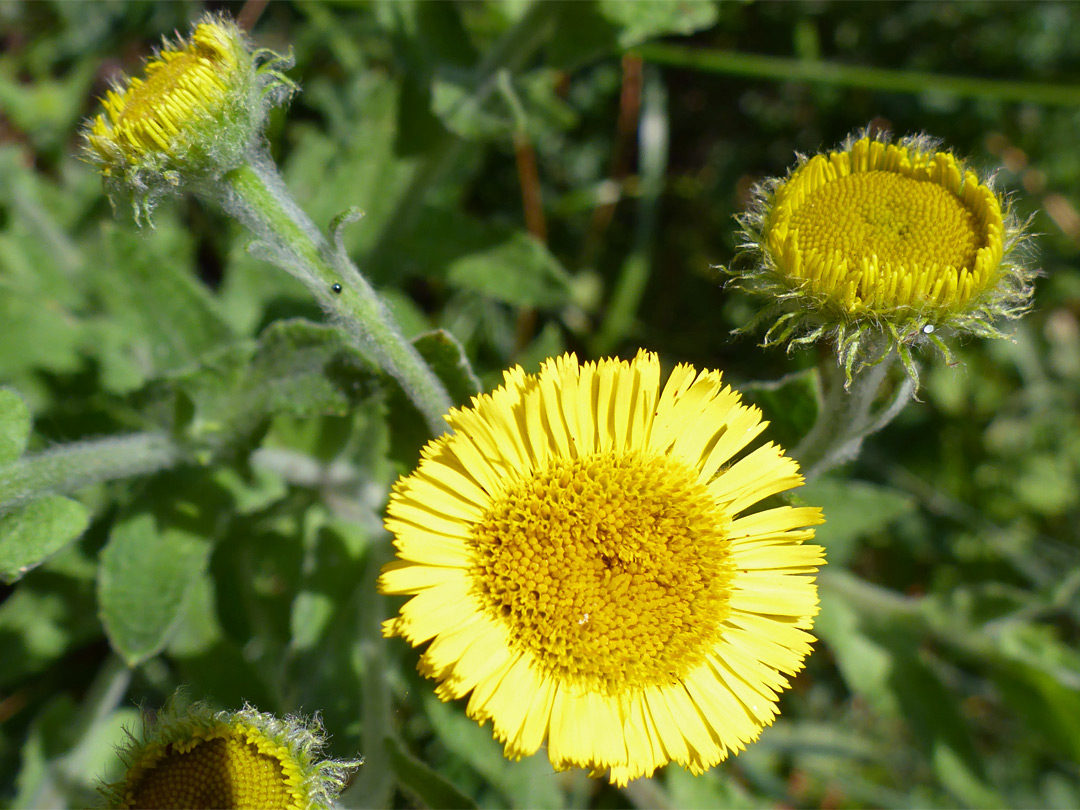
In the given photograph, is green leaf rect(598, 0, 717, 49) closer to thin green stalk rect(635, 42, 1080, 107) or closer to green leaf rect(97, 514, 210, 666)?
thin green stalk rect(635, 42, 1080, 107)

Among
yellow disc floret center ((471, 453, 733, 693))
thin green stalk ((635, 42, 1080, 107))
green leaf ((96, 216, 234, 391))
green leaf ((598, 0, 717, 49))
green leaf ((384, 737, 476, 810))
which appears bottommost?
green leaf ((384, 737, 476, 810))

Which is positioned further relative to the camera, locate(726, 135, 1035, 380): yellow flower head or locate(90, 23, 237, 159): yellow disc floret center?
locate(90, 23, 237, 159): yellow disc floret center

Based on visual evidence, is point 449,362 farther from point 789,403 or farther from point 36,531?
point 36,531

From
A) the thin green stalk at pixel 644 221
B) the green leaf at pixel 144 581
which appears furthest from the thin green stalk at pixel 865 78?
the green leaf at pixel 144 581

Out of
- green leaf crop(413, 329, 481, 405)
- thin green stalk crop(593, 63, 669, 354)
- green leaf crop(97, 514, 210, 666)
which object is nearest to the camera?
green leaf crop(413, 329, 481, 405)

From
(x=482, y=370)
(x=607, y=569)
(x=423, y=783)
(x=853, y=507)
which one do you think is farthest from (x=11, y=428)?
(x=853, y=507)

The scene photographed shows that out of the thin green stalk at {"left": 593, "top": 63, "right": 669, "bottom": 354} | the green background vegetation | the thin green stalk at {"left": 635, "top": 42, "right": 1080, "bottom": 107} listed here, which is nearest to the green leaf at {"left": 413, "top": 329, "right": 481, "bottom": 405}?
the green background vegetation

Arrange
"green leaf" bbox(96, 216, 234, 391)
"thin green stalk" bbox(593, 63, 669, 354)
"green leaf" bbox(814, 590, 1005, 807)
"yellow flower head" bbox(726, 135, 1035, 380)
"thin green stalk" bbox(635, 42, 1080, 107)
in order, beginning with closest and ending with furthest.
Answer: "yellow flower head" bbox(726, 135, 1035, 380) → "green leaf" bbox(96, 216, 234, 391) → "green leaf" bbox(814, 590, 1005, 807) → "thin green stalk" bbox(635, 42, 1080, 107) → "thin green stalk" bbox(593, 63, 669, 354)

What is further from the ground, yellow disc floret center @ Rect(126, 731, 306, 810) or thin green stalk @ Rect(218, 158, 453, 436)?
thin green stalk @ Rect(218, 158, 453, 436)
